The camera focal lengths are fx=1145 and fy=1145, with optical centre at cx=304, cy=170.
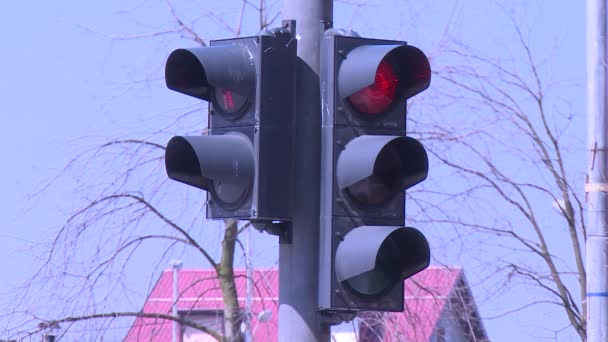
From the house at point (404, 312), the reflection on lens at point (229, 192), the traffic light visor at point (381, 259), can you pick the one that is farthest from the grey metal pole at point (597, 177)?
the reflection on lens at point (229, 192)

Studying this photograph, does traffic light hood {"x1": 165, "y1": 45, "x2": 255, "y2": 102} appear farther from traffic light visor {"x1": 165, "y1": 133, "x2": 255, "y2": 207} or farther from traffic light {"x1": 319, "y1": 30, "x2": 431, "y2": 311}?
traffic light {"x1": 319, "y1": 30, "x2": 431, "y2": 311}

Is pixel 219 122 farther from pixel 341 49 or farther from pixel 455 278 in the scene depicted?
pixel 455 278

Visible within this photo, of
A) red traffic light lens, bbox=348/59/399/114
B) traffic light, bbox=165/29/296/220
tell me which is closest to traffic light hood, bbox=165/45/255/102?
traffic light, bbox=165/29/296/220

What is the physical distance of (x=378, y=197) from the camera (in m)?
5.15

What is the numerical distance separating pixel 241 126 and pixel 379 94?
645 millimetres

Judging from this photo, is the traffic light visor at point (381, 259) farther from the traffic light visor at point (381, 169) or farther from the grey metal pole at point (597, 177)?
the grey metal pole at point (597, 177)

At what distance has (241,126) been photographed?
17.1 ft

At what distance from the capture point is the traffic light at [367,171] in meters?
5.03

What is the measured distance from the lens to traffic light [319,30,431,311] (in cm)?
503

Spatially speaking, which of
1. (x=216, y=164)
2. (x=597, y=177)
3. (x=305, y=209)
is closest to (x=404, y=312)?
(x=597, y=177)

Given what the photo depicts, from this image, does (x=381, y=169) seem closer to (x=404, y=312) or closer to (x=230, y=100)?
(x=230, y=100)

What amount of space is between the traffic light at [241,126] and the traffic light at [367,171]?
0.65ft

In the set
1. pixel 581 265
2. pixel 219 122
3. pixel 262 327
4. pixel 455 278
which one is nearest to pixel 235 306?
pixel 262 327

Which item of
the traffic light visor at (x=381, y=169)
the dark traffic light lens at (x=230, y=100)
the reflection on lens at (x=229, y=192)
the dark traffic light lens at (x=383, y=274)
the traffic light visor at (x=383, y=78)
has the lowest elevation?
the dark traffic light lens at (x=383, y=274)
